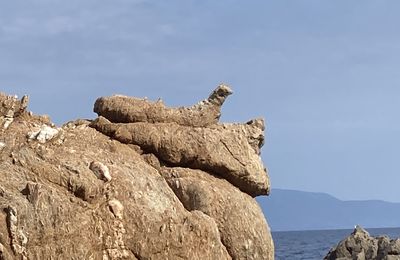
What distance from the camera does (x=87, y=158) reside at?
1708 cm

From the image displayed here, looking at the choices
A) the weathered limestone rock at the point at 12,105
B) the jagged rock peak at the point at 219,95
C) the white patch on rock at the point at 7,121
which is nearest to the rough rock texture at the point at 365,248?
the jagged rock peak at the point at 219,95

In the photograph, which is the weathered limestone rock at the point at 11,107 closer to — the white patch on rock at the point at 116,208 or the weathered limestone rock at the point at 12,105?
the weathered limestone rock at the point at 12,105

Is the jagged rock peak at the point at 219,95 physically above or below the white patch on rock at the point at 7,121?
above

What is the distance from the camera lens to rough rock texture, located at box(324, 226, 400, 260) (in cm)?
6468

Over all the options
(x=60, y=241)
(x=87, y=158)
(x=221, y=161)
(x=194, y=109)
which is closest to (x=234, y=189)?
(x=221, y=161)

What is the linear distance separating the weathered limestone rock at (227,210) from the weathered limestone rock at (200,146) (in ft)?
1.12

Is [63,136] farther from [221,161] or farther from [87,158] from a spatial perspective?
[221,161]

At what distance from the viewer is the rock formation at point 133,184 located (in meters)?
15.3

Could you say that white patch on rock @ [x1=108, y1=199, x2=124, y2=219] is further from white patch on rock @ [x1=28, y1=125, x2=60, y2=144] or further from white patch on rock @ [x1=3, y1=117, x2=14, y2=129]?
white patch on rock @ [x1=3, y1=117, x2=14, y2=129]

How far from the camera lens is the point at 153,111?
19.4 meters

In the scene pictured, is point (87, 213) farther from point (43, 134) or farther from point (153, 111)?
point (153, 111)

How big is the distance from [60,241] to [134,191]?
202 cm

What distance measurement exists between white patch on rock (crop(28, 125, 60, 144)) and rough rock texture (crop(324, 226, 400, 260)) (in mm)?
47397

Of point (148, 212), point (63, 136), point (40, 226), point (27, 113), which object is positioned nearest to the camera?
point (40, 226)
